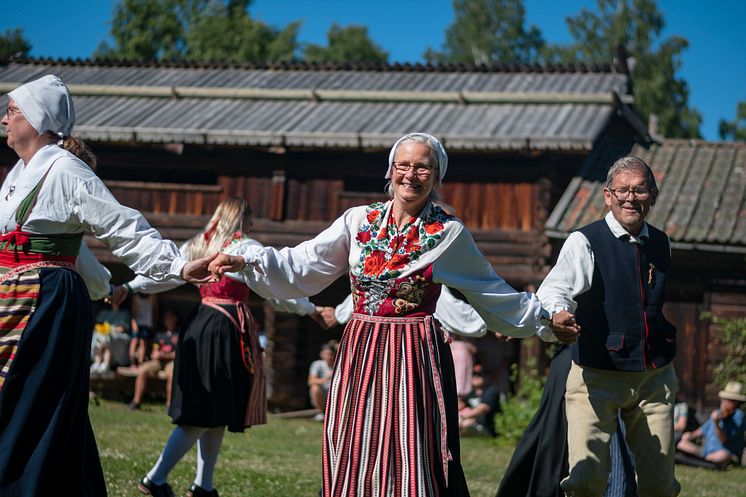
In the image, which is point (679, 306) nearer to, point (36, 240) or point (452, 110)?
point (452, 110)

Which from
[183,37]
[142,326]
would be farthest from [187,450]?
[183,37]

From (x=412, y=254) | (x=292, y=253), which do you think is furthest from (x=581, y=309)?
(x=292, y=253)

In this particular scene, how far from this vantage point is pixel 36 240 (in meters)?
4.16

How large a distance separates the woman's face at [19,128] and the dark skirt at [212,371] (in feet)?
7.07

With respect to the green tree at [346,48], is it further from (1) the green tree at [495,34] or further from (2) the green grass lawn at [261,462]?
(2) the green grass lawn at [261,462]

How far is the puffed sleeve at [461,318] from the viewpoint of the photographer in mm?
5922

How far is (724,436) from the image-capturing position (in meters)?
10.6

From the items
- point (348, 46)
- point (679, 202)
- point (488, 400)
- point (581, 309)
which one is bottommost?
point (488, 400)

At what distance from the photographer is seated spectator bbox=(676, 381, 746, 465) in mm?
10500

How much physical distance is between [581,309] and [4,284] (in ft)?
8.71

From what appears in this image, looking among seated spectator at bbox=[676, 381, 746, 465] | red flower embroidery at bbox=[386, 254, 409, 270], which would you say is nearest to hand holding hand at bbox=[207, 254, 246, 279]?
red flower embroidery at bbox=[386, 254, 409, 270]

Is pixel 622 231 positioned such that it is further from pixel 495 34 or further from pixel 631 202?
pixel 495 34

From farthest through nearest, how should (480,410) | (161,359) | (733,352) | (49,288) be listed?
(161,359) < (733,352) < (480,410) < (49,288)

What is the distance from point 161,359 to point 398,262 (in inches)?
411
